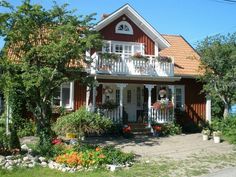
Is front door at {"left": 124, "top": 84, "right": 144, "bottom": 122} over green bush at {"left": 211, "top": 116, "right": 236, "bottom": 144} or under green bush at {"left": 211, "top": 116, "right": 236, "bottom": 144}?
over

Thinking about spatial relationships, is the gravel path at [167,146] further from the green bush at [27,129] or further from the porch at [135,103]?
the green bush at [27,129]

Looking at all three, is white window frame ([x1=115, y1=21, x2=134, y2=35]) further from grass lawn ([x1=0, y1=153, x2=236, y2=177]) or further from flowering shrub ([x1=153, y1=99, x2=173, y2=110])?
grass lawn ([x1=0, y1=153, x2=236, y2=177])

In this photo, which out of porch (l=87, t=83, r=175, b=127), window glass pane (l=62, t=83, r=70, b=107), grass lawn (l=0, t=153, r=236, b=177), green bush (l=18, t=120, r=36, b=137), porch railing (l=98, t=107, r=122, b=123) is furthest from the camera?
window glass pane (l=62, t=83, r=70, b=107)

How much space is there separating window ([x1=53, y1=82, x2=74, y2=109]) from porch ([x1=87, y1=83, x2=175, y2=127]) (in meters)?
1.14

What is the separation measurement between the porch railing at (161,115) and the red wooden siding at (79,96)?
418 cm

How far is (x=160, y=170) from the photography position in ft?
45.8

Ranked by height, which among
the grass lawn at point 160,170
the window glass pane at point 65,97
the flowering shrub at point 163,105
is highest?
the window glass pane at point 65,97

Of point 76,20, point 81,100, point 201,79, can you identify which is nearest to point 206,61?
point 201,79

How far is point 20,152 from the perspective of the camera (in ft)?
51.7

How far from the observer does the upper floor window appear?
26.0 meters

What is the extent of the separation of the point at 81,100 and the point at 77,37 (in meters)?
7.70

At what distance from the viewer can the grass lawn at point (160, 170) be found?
42.4ft

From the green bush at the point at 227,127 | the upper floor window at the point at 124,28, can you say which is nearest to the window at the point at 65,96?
the upper floor window at the point at 124,28

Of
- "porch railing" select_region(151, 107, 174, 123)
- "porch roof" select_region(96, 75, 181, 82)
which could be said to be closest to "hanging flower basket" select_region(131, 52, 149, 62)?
"porch roof" select_region(96, 75, 181, 82)
